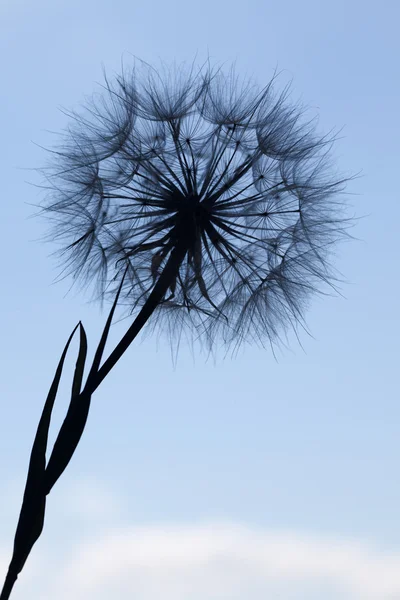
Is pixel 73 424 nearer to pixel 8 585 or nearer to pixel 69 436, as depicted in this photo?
pixel 69 436

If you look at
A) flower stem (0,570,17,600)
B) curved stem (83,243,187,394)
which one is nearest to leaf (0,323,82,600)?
flower stem (0,570,17,600)

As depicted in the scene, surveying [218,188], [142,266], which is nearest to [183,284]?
[142,266]

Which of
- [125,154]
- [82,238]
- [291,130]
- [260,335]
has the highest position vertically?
[291,130]

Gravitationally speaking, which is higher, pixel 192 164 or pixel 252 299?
pixel 192 164

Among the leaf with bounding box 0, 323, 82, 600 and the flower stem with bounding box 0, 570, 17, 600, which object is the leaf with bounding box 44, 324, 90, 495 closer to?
the leaf with bounding box 0, 323, 82, 600

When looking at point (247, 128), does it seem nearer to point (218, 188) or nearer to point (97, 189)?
point (218, 188)

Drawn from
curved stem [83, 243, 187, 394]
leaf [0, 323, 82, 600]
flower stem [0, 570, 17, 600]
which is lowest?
flower stem [0, 570, 17, 600]

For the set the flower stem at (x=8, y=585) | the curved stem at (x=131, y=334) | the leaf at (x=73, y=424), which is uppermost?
the curved stem at (x=131, y=334)

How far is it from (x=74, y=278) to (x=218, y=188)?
5.04 feet

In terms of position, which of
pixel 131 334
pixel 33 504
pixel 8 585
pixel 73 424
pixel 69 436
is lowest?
pixel 8 585

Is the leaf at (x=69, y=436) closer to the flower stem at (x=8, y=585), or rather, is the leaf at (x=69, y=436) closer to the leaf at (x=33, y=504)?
the leaf at (x=33, y=504)

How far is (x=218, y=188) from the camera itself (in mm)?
7746

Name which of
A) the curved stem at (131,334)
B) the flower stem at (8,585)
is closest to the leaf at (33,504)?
the flower stem at (8,585)

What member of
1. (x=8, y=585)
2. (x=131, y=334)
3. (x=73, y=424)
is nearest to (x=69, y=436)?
(x=73, y=424)
